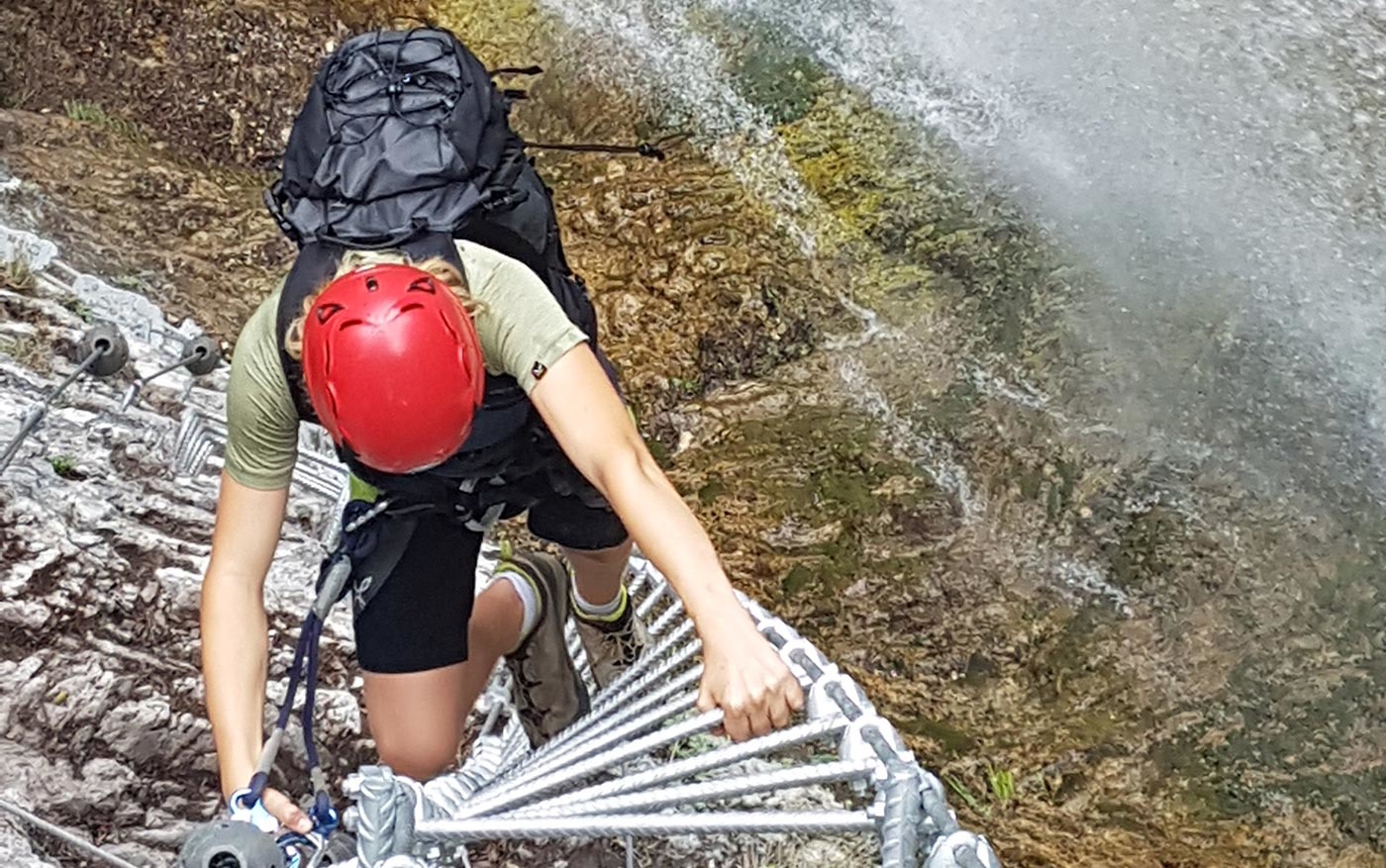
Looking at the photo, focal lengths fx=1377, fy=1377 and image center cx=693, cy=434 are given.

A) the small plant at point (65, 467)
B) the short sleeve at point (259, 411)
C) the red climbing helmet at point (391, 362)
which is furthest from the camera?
the small plant at point (65, 467)

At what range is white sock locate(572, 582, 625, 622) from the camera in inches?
139

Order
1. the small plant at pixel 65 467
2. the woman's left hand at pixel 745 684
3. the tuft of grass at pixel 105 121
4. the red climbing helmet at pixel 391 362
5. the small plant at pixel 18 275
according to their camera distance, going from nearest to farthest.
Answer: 1. the woman's left hand at pixel 745 684
2. the red climbing helmet at pixel 391 362
3. the small plant at pixel 65 467
4. the small plant at pixel 18 275
5. the tuft of grass at pixel 105 121

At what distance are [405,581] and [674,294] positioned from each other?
145 inches

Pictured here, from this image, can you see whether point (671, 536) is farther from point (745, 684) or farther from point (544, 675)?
point (544, 675)

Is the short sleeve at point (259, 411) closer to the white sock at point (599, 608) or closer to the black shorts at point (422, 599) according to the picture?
the black shorts at point (422, 599)

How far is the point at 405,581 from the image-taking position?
3.03 metres

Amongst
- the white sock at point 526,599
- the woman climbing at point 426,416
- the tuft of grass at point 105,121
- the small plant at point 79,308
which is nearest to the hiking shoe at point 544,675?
the white sock at point 526,599

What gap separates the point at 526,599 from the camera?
3.49 meters

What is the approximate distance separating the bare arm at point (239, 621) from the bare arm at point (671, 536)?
2.05 feet

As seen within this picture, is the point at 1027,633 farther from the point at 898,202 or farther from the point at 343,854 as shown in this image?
the point at 343,854

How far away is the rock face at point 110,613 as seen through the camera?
3418mm

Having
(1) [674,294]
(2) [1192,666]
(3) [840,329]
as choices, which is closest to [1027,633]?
(2) [1192,666]

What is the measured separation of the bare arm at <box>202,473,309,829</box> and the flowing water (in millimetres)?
2895

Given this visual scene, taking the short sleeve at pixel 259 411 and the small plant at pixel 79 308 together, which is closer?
the short sleeve at pixel 259 411
